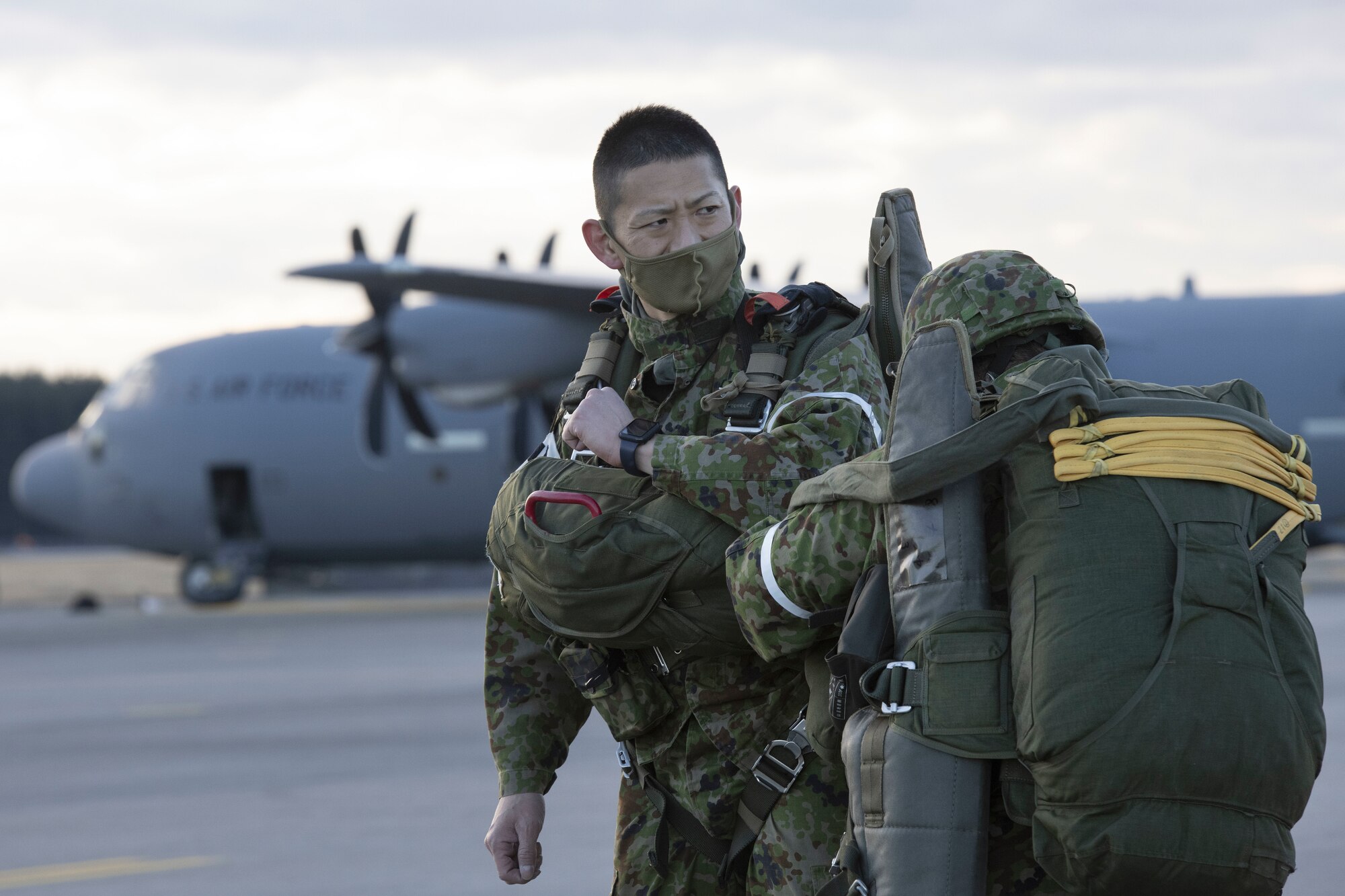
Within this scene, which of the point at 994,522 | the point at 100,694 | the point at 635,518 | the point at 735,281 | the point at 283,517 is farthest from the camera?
the point at 283,517

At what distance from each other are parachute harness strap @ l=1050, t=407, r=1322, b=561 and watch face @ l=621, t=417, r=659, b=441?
0.78 m

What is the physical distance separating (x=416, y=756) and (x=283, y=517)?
11.7m

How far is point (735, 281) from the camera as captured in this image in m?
2.66

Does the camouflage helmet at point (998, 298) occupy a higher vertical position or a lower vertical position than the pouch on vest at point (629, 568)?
higher

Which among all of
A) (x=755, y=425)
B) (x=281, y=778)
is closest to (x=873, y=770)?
(x=755, y=425)

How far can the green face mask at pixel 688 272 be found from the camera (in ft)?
8.37

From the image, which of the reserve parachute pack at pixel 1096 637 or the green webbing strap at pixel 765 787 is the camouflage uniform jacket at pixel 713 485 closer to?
the green webbing strap at pixel 765 787

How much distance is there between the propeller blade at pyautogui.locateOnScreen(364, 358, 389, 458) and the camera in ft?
55.3

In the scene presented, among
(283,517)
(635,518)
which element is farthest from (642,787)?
(283,517)

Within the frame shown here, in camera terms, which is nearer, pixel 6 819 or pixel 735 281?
pixel 735 281

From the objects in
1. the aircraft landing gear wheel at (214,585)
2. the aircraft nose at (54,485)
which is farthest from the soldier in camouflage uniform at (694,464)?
the aircraft nose at (54,485)

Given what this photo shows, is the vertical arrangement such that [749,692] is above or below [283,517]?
above

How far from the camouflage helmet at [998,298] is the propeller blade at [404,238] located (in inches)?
559

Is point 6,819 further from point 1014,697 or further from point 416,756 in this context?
point 1014,697
